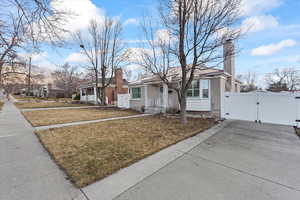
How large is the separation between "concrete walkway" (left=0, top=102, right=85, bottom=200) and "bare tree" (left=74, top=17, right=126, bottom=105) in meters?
15.7

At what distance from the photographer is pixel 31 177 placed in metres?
2.81

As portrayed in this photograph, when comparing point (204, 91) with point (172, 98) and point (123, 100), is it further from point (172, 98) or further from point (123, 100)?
point (123, 100)

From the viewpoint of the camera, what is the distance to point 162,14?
839cm

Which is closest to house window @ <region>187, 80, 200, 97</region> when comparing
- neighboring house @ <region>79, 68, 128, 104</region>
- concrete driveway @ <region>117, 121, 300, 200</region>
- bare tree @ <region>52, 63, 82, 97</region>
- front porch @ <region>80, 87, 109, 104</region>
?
concrete driveway @ <region>117, 121, 300, 200</region>

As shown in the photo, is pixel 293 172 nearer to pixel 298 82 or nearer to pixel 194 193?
pixel 194 193

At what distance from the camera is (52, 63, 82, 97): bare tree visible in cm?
4191

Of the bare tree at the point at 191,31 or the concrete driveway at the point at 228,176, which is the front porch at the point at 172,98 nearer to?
the bare tree at the point at 191,31

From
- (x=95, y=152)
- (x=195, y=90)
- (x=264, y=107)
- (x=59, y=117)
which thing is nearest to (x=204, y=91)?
(x=195, y=90)

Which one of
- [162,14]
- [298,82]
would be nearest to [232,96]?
[162,14]

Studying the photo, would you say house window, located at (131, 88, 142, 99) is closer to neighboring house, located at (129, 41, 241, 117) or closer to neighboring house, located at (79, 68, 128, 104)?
neighboring house, located at (129, 41, 241, 117)

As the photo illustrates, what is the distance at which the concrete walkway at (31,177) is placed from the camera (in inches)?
90.4

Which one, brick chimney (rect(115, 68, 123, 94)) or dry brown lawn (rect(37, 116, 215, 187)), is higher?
brick chimney (rect(115, 68, 123, 94))

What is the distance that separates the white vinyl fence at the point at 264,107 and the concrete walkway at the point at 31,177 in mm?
10173

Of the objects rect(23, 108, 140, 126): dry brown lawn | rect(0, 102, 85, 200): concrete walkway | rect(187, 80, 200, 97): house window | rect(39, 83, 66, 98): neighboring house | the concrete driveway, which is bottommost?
the concrete driveway
